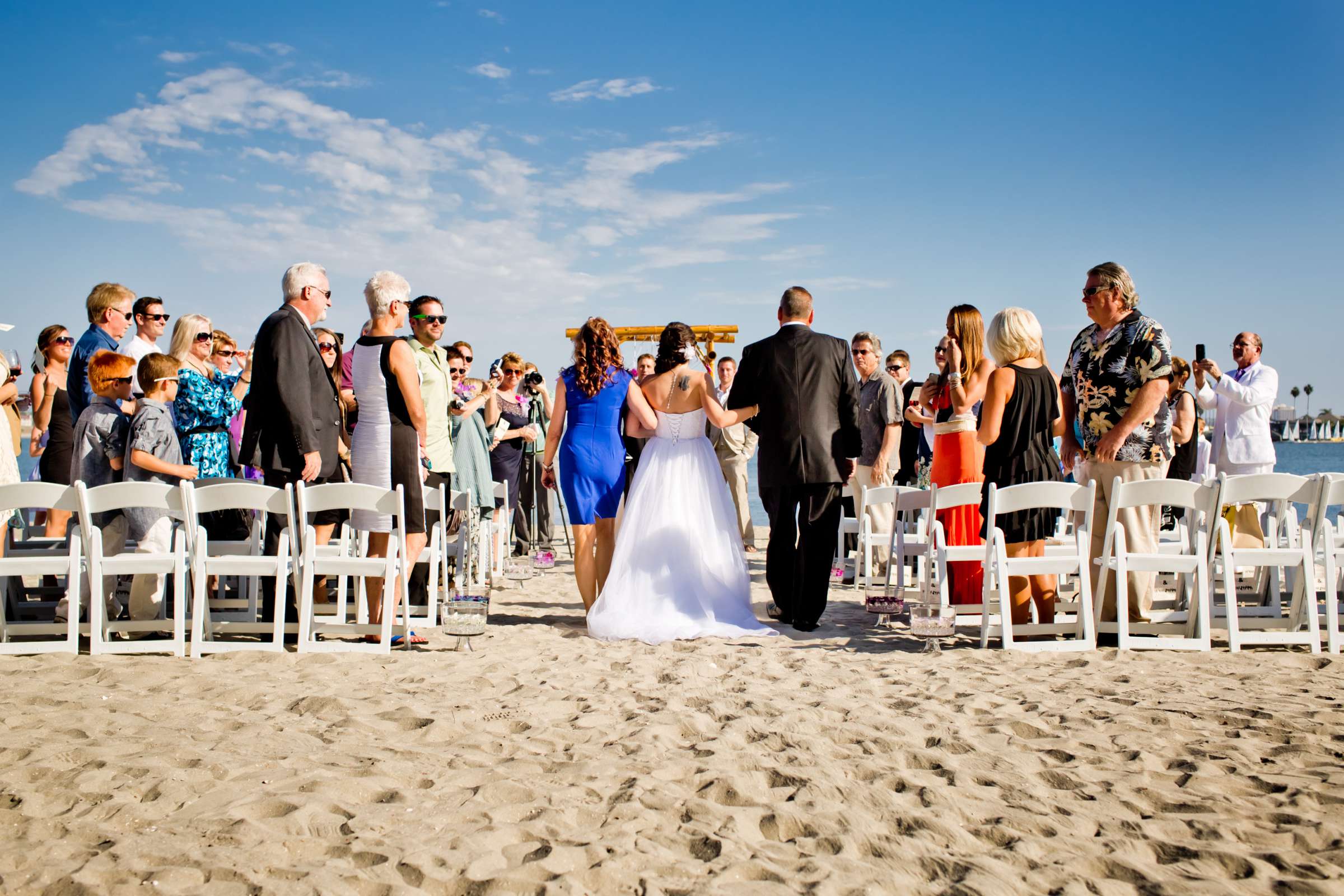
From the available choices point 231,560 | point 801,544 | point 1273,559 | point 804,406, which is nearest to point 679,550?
point 801,544

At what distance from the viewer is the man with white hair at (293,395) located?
530 cm

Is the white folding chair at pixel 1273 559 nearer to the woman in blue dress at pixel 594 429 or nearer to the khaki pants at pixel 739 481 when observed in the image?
the woman in blue dress at pixel 594 429

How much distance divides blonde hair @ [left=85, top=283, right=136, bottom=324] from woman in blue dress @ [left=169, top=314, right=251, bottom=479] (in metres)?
0.56

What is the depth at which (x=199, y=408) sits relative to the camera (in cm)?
607

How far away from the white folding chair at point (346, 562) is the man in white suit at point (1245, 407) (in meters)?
6.89

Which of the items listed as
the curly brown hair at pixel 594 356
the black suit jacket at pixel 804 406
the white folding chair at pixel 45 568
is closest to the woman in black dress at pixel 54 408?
the white folding chair at pixel 45 568

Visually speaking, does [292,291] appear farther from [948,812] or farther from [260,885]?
[948,812]

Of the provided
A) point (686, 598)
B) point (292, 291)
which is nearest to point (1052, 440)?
point (686, 598)

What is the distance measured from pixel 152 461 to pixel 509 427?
16.5ft

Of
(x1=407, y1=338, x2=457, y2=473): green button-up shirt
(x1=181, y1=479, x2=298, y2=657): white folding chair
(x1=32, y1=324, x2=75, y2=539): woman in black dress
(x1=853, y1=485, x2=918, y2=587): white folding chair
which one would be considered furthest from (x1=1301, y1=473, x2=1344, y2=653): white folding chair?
(x1=32, y1=324, x2=75, y2=539): woman in black dress

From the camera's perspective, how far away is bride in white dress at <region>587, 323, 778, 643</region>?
6.13 metres

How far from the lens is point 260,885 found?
246 cm

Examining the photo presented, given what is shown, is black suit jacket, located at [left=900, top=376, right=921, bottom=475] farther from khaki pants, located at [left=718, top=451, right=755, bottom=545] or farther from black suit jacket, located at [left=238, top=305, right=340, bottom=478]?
black suit jacket, located at [left=238, top=305, right=340, bottom=478]

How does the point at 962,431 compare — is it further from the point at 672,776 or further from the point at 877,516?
the point at 672,776
